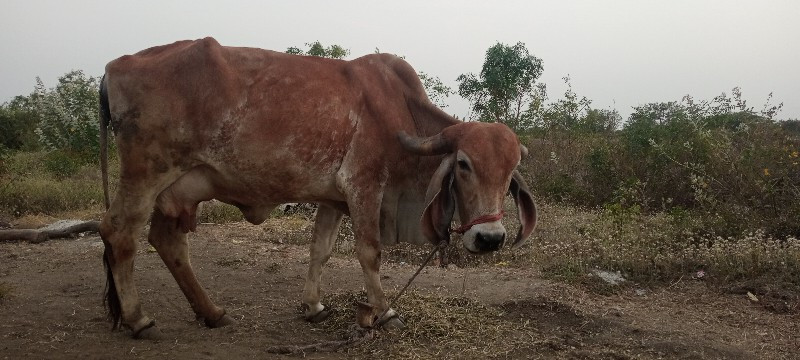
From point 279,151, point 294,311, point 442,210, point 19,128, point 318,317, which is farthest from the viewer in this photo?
point 19,128

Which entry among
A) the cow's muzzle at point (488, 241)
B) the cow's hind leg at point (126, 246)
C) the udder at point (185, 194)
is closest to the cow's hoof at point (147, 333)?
the cow's hind leg at point (126, 246)

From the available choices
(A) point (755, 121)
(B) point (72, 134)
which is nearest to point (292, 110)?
(A) point (755, 121)

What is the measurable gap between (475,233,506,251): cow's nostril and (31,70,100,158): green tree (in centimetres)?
1495

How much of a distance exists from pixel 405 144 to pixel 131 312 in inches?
83.2

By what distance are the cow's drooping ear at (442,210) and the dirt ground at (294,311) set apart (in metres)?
0.78

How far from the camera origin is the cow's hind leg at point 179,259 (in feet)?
14.6

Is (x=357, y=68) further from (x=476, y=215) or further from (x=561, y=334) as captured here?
(x=561, y=334)

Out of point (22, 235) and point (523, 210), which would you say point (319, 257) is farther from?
point (22, 235)

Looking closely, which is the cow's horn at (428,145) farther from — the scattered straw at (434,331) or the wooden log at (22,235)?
the wooden log at (22,235)

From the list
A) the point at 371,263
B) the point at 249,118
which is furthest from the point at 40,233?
the point at 371,263

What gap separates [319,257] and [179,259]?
40.2 inches

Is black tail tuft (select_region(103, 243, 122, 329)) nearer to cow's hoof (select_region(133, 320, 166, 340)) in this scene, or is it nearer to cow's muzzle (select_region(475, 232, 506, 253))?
cow's hoof (select_region(133, 320, 166, 340))

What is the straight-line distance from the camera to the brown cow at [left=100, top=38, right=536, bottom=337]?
402cm

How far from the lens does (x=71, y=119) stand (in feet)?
59.2
